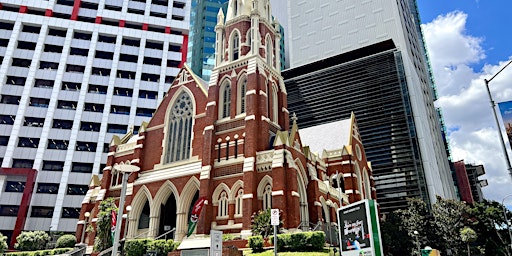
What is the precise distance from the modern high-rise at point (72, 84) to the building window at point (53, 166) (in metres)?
0.14

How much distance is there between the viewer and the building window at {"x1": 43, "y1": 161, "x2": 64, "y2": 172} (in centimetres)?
6038

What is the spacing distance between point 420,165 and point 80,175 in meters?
51.7

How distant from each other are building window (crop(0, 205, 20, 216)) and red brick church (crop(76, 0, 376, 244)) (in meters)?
21.8

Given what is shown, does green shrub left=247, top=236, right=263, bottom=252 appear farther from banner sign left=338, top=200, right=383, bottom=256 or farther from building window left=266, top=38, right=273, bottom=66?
building window left=266, top=38, right=273, bottom=66

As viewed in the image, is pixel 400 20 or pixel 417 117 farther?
pixel 400 20

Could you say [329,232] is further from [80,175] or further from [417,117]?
[80,175]

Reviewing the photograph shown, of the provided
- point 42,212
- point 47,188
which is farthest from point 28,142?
point 42,212

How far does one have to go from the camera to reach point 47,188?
192 ft

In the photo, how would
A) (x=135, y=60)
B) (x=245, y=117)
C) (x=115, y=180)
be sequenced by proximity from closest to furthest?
(x=245, y=117) < (x=115, y=180) < (x=135, y=60)

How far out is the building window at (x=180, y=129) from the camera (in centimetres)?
3691

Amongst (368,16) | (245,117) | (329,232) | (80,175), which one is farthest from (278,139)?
(368,16)

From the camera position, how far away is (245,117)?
109ft

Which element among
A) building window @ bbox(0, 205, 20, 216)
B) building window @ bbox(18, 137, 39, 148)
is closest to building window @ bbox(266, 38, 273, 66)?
building window @ bbox(0, 205, 20, 216)

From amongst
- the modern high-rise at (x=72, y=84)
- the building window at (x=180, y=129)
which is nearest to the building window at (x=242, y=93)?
the building window at (x=180, y=129)
